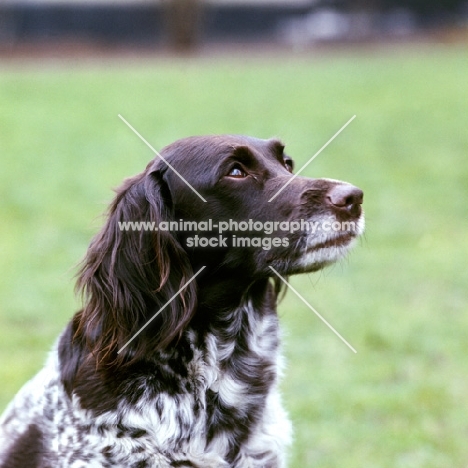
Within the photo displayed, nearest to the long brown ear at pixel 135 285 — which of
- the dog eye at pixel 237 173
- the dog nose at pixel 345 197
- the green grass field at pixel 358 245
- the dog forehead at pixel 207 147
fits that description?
the dog forehead at pixel 207 147

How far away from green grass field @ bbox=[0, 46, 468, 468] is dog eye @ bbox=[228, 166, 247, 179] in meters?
0.72

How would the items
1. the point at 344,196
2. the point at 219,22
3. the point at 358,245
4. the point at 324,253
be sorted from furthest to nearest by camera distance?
the point at 219,22
the point at 358,245
the point at 324,253
the point at 344,196

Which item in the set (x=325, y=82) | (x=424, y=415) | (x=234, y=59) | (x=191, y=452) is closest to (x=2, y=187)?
(x=424, y=415)

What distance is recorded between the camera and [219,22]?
111 ft

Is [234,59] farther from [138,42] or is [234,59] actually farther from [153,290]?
[153,290]

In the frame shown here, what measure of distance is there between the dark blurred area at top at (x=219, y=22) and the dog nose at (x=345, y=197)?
2848cm

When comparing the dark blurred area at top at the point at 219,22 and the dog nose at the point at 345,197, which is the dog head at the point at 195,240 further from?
the dark blurred area at top at the point at 219,22

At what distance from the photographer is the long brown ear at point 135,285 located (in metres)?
3.27

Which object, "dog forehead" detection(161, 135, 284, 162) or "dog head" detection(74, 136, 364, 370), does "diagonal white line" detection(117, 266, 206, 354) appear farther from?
"dog forehead" detection(161, 135, 284, 162)

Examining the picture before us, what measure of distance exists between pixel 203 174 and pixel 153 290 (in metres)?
0.51

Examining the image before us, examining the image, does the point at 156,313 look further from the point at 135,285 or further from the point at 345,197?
the point at 345,197

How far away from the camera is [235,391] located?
342 cm

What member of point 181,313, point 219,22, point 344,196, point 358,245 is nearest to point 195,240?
point 181,313

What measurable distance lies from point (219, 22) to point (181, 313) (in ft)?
105
